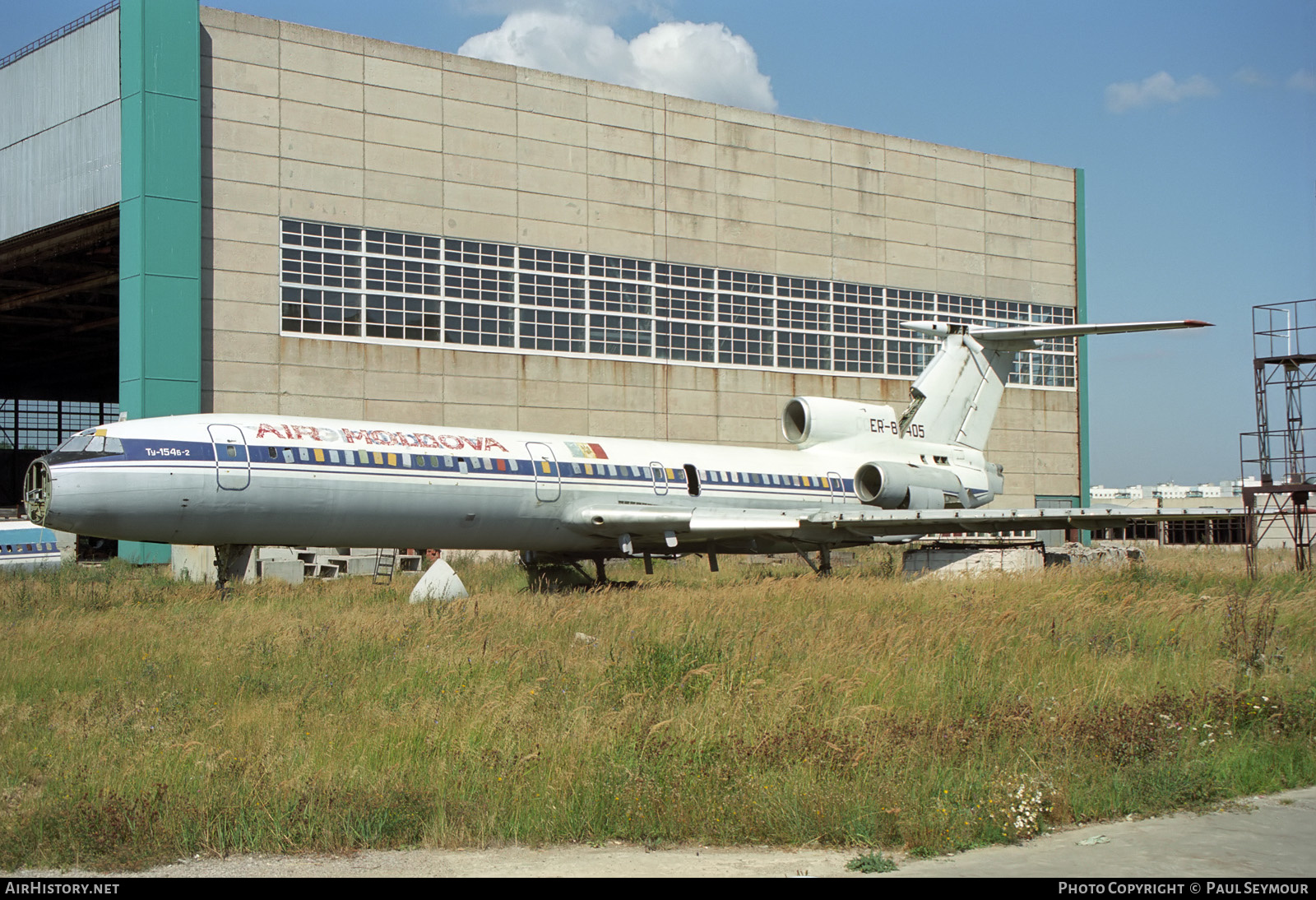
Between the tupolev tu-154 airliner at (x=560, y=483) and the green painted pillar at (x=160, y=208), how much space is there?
8680mm

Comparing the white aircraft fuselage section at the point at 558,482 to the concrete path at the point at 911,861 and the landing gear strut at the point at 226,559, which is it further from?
the concrete path at the point at 911,861

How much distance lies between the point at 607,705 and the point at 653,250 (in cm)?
2823

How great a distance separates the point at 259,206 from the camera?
3012 centimetres

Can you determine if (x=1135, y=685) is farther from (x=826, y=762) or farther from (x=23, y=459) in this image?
(x=23, y=459)

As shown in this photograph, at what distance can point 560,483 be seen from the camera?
69.2 ft

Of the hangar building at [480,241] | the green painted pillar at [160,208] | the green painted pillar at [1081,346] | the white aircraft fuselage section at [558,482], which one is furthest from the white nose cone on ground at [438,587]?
the green painted pillar at [1081,346]

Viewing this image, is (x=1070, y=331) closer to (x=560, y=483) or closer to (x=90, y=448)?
(x=560, y=483)

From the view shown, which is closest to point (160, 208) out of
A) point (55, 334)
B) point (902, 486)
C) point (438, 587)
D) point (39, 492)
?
point (39, 492)

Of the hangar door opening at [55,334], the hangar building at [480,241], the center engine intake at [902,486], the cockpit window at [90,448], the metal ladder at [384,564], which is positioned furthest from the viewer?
the hangar door opening at [55,334]

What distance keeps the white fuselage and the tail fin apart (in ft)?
9.04

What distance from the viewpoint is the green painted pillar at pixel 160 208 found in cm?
2798

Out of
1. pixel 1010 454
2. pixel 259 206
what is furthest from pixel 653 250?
pixel 1010 454

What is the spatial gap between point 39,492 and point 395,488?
17.3 ft

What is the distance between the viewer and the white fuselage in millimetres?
Answer: 16562
